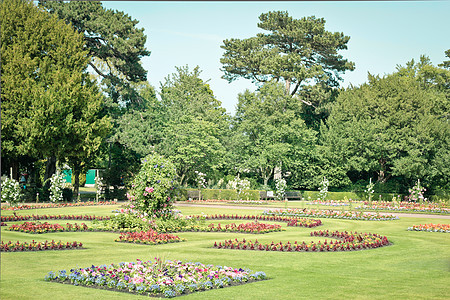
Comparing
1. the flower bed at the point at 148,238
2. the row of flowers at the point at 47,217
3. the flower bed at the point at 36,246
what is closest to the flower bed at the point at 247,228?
the flower bed at the point at 148,238

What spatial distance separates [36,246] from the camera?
47.3 ft

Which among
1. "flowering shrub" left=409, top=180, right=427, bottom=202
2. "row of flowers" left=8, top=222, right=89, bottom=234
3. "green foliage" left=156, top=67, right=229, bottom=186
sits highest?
"green foliage" left=156, top=67, right=229, bottom=186

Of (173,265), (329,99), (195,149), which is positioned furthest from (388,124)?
Result: (173,265)

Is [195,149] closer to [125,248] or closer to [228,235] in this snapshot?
[228,235]

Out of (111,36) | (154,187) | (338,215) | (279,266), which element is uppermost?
(111,36)

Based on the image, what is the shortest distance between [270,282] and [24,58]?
30.3 meters

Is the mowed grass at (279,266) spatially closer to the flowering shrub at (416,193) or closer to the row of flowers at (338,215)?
the row of flowers at (338,215)

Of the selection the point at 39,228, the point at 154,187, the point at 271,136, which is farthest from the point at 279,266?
the point at 271,136

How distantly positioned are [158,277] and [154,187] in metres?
9.19

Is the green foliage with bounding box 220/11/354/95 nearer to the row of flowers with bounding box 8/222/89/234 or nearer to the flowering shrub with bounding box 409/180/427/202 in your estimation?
the flowering shrub with bounding box 409/180/427/202

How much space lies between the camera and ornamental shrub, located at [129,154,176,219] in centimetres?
1891

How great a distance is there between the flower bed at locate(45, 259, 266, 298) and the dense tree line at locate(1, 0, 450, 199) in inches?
989

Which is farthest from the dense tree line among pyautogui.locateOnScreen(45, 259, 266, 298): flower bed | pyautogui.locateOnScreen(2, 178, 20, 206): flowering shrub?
pyautogui.locateOnScreen(45, 259, 266, 298): flower bed

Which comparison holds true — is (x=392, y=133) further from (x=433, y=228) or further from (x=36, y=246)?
(x=36, y=246)
